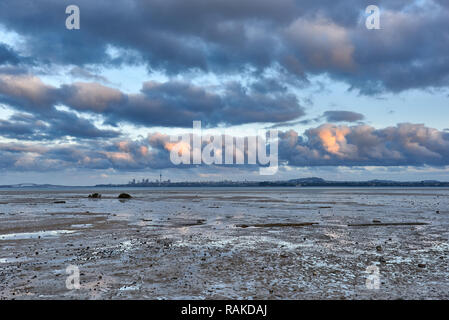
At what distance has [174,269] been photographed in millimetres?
15078

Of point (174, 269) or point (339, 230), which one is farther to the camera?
point (339, 230)

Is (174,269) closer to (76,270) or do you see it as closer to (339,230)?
(76,270)

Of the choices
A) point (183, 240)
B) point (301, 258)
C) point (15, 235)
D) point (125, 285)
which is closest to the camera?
point (125, 285)

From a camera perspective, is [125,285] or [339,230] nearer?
Result: [125,285]

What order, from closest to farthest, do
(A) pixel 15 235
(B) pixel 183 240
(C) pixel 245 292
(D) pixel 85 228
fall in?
(C) pixel 245 292 → (B) pixel 183 240 → (A) pixel 15 235 → (D) pixel 85 228

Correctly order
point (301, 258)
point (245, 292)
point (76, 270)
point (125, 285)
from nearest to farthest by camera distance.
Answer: point (245, 292) → point (125, 285) → point (76, 270) → point (301, 258)

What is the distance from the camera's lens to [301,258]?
17391 millimetres
